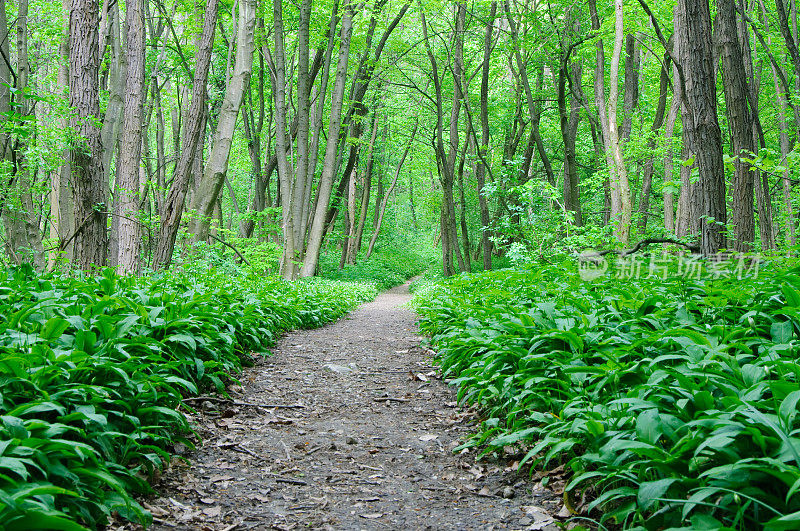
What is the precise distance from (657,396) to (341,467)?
1.84 meters

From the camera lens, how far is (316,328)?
9203mm

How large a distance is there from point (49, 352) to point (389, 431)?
224 cm

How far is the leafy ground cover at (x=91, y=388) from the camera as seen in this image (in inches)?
77.1

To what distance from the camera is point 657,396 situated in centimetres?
237

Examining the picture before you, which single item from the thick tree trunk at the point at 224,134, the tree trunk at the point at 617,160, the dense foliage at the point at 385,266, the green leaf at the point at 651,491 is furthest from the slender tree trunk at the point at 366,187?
the green leaf at the point at 651,491

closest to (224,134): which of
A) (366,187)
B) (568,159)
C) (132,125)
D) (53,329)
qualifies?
(132,125)

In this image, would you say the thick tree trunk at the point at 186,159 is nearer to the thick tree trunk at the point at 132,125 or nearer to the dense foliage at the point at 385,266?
the thick tree trunk at the point at 132,125

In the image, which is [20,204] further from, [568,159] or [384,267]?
[384,267]

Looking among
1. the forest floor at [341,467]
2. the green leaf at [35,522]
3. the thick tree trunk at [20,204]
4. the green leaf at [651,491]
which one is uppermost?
the thick tree trunk at [20,204]

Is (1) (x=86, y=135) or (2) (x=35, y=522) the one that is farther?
(1) (x=86, y=135)

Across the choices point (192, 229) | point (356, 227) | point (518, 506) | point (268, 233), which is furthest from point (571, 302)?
point (356, 227)

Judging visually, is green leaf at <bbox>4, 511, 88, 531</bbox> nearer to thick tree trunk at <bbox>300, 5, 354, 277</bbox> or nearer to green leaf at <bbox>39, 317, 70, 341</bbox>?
green leaf at <bbox>39, 317, 70, 341</bbox>

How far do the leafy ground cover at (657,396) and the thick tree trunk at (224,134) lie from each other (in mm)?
6272

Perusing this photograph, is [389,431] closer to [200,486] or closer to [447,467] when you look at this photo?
[447,467]
